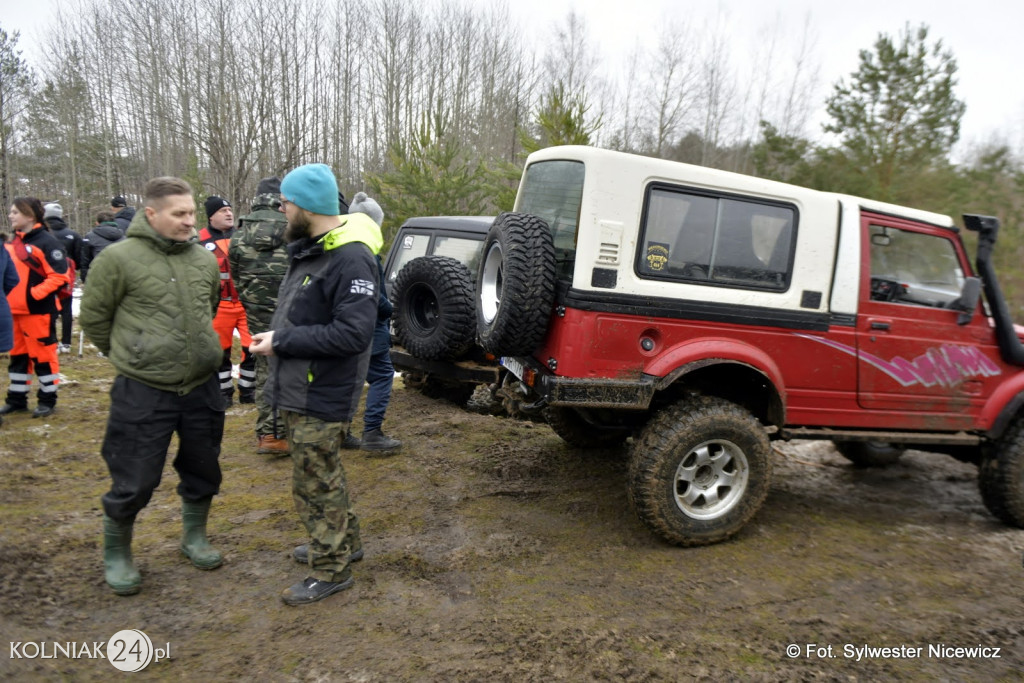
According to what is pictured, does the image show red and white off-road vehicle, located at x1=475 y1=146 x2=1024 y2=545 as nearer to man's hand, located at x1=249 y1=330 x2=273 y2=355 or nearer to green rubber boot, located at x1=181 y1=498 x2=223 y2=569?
man's hand, located at x1=249 y1=330 x2=273 y2=355

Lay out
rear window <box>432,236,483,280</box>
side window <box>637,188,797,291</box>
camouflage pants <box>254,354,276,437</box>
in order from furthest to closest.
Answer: rear window <box>432,236,483,280</box> < camouflage pants <box>254,354,276,437</box> < side window <box>637,188,797,291</box>

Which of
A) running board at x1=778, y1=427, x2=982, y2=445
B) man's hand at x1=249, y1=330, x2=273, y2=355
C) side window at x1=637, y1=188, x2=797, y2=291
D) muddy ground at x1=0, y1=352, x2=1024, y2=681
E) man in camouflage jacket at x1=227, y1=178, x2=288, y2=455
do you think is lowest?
muddy ground at x1=0, y1=352, x2=1024, y2=681

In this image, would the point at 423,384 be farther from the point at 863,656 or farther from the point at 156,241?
the point at 863,656

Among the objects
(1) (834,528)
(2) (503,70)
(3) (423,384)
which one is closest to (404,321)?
(3) (423,384)

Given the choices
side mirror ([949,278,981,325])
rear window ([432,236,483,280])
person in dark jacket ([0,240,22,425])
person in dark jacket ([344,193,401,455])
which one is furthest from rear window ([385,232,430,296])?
side mirror ([949,278,981,325])

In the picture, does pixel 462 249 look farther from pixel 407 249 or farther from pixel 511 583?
pixel 511 583

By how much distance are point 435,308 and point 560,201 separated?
6.88 feet

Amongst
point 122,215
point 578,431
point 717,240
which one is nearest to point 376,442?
point 578,431

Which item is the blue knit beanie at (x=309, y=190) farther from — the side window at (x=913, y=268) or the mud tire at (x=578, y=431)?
the side window at (x=913, y=268)

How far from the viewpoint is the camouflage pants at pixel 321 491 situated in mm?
3012

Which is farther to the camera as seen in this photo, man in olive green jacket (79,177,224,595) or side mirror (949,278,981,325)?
side mirror (949,278,981,325)

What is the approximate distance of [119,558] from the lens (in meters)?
3.09

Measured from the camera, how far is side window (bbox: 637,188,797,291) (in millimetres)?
3604

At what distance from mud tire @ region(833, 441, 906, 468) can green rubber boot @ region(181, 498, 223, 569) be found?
4991mm
